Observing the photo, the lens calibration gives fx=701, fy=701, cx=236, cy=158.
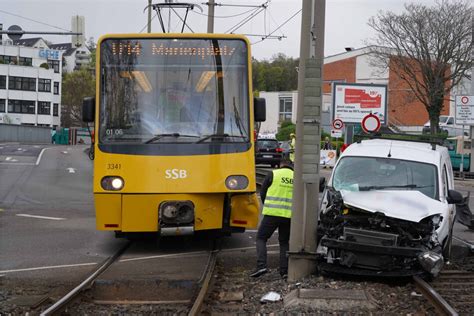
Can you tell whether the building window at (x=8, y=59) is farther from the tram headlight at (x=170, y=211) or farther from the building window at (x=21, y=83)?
the tram headlight at (x=170, y=211)

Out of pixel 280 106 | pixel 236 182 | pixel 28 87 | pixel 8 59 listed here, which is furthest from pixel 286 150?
pixel 8 59

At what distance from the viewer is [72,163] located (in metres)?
35.7

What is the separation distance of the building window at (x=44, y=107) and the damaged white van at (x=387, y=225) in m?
89.3

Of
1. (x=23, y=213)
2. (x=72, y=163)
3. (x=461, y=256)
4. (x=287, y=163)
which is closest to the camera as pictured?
(x=287, y=163)

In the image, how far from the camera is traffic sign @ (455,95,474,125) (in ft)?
118

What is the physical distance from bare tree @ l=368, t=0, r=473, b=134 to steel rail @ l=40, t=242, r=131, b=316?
41.1m

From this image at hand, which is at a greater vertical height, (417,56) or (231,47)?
(417,56)

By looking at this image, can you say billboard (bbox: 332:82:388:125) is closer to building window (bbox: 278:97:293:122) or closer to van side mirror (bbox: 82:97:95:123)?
van side mirror (bbox: 82:97:95:123)

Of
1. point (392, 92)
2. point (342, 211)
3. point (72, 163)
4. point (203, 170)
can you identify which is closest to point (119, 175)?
point (203, 170)

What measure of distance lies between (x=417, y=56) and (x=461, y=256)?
1661 inches

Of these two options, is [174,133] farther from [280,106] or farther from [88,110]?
[280,106]

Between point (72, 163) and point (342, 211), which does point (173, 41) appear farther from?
point (72, 163)

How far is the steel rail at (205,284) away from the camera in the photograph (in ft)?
23.7

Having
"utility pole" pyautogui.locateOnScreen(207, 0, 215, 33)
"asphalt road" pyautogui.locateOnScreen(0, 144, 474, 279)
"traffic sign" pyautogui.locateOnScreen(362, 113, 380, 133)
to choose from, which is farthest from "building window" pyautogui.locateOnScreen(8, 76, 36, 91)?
"traffic sign" pyautogui.locateOnScreen(362, 113, 380, 133)
